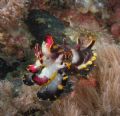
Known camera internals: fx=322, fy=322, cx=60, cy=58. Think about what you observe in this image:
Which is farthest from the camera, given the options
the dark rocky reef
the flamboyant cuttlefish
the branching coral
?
the dark rocky reef

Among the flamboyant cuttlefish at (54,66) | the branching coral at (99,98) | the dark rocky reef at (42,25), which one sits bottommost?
the branching coral at (99,98)

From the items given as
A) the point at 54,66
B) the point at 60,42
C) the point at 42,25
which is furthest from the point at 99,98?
the point at 42,25

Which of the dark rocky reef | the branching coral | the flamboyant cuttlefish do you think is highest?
the dark rocky reef

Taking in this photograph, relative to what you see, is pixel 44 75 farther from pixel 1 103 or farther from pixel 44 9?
pixel 44 9

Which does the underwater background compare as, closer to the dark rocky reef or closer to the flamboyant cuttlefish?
the dark rocky reef

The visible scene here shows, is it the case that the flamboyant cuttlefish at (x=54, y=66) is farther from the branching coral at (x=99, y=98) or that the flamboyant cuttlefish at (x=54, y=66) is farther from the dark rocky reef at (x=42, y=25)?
the dark rocky reef at (x=42, y=25)

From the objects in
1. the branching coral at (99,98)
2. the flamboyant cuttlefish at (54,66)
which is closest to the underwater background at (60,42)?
the branching coral at (99,98)

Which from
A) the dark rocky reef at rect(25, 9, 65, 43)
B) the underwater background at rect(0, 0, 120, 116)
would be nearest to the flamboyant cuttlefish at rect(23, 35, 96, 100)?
the underwater background at rect(0, 0, 120, 116)
